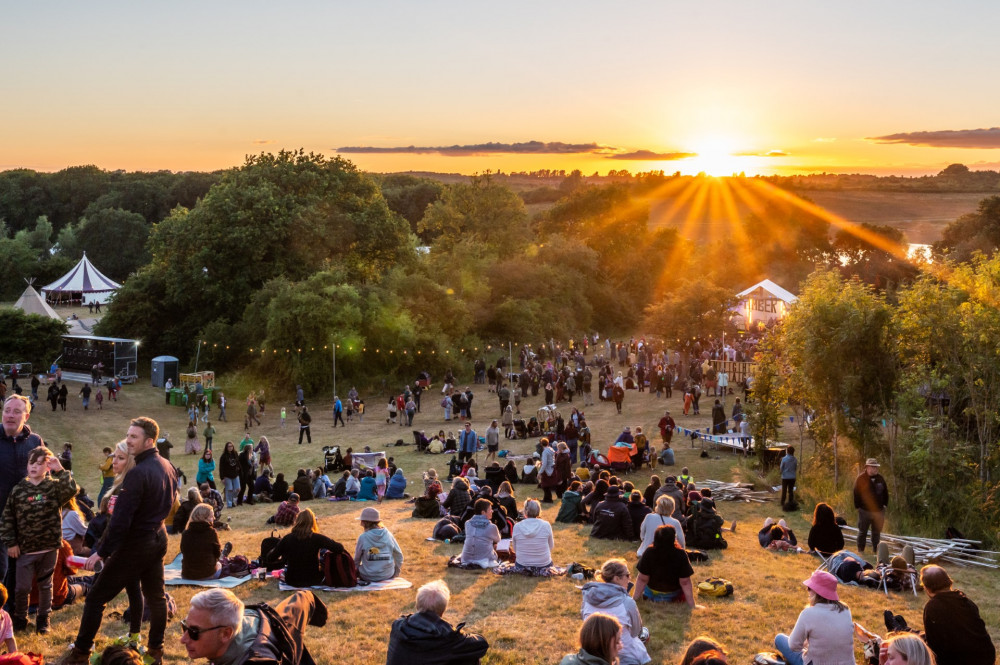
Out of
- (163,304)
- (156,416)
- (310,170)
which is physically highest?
(310,170)

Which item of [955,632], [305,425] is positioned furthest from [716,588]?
[305,425]

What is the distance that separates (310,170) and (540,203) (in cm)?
8698

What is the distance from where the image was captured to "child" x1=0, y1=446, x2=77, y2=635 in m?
5.88

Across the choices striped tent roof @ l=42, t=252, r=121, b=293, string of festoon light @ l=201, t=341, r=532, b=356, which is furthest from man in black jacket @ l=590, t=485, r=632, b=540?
striped tent roof @ l=42, t=252, r=121, b=293

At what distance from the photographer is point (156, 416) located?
28.8 m

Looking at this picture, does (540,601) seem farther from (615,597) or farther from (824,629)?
(824,629)

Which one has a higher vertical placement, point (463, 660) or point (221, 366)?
point (463, 660)

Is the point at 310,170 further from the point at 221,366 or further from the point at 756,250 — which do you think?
the point at 756,250

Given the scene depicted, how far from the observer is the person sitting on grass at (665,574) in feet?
26.5

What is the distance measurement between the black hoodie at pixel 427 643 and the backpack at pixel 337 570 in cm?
295

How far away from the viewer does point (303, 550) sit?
803cm

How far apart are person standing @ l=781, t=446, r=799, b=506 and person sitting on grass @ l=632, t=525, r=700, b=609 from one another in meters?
8.26

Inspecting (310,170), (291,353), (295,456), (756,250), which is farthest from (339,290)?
(756,250)

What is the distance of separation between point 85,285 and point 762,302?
132 ft
